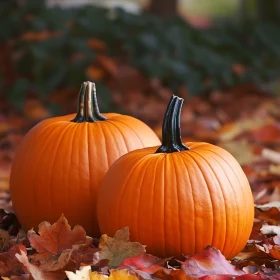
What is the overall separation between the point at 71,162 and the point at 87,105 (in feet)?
0.85

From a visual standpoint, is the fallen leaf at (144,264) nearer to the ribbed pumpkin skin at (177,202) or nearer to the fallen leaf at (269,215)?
the ribbed pumpkin skin at (177,202)

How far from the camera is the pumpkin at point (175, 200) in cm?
247

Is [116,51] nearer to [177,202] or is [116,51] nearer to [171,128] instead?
[171,128]

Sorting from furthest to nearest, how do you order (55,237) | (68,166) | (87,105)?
(87,105) → (68,166) → (55,237)

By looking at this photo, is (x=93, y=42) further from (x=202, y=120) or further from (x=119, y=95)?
(x=202, y=120)

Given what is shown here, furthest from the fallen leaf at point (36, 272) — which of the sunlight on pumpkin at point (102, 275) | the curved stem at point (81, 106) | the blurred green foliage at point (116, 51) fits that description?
the blurred green foliage at point (116, 51)

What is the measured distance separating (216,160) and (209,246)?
1.07 ft

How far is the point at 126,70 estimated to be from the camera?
245 inches

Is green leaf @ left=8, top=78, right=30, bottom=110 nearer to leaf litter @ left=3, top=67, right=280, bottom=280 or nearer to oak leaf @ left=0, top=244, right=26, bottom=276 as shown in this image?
leaf litter @ left=3, top=67, right=280, bottom=280

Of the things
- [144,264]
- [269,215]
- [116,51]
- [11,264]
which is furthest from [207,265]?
[116,51]

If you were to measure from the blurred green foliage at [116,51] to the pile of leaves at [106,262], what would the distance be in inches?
136

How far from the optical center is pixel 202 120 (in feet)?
19.4

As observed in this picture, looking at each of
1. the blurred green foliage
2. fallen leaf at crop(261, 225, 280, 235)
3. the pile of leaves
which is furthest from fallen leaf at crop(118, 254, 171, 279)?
the blurred green foliage

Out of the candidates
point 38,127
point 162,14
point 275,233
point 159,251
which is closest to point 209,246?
→ point 159,251
